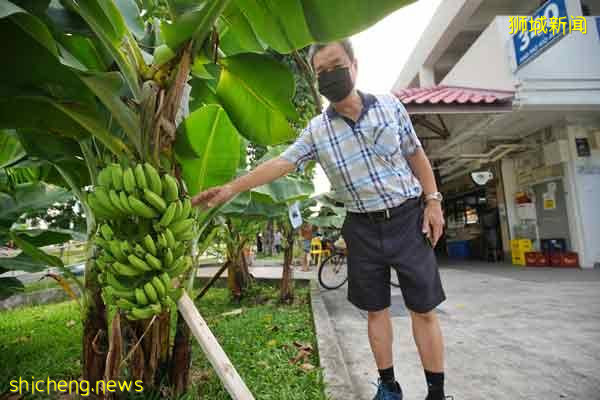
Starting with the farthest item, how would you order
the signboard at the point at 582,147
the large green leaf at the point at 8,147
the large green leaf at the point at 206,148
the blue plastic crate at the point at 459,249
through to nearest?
1. the blue plastic crate at the point at 459,249
2. the signboard at the point at 582,147
3. the large green leaf at the point at 8,147
4. the large green leaf at the point at 206,148

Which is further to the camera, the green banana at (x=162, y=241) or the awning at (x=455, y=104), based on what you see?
the awning at (x=455, y=104)

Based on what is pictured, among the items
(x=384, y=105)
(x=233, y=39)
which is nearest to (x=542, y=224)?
(x=384, y=105)

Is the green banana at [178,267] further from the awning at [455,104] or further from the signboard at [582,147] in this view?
the signboard at [582,147]

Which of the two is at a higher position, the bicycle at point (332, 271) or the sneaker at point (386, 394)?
the bicycle at point (332, 271)

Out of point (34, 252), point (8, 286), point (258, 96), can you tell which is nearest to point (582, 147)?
point (258, 96)

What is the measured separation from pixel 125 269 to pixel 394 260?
1222 mm

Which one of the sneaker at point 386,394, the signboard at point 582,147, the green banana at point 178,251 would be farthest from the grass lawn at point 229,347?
the signboard at point 582,147

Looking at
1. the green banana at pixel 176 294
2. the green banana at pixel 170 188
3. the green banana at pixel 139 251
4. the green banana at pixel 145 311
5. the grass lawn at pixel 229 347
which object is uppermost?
the green banana at pixel 170 188

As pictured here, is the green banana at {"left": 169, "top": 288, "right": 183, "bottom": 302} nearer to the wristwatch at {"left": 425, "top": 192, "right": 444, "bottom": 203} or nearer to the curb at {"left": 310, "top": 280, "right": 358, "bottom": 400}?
the curb at {"left": 310, "top": 280, "right": 358, "bottom": 400}

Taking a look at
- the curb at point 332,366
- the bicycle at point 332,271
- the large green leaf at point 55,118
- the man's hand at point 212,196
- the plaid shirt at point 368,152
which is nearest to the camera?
the large green leaf at point 55,118

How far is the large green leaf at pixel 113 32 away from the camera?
44.5 inches

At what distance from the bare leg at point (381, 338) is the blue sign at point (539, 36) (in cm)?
487

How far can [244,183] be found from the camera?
149cm

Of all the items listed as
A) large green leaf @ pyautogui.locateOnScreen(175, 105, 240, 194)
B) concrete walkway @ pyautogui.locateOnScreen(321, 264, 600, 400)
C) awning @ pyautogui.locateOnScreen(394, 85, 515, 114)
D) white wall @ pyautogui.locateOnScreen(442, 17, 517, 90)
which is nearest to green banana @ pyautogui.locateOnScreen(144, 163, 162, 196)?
large green leaf @ pyautogui.locateOnScreen(175, 105, 240, 194)
